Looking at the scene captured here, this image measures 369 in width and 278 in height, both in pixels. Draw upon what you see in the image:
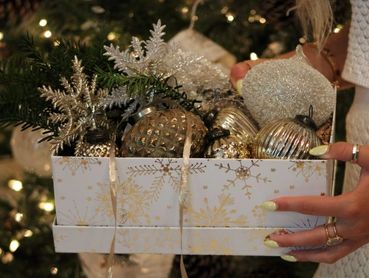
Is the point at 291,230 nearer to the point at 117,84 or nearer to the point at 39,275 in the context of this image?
the point at 117,84

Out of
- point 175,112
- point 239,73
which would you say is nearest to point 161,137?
point 175,112

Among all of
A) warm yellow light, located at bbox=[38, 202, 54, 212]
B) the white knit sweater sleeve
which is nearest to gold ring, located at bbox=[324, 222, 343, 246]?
the white knit sweater sleeve

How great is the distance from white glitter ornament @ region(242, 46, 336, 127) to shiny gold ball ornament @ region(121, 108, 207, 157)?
108 millimetres

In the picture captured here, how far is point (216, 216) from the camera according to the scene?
0.63m

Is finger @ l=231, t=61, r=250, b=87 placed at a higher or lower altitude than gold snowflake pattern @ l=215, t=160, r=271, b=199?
higher

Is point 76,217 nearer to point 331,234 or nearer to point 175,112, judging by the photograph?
point 175,112

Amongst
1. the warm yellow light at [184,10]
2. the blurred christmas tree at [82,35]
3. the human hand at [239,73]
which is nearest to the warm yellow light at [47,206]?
the blurred christmas tree at [82,35]

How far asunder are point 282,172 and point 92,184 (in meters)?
0.21

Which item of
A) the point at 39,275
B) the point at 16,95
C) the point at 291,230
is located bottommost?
the point at 39,275

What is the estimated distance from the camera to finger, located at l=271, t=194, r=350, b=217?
59 cm

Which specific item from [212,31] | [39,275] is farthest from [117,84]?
[39,275]

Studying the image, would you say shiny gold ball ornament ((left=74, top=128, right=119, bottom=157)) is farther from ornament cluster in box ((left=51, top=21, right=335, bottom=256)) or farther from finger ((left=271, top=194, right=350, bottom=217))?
A: finger ((left=271, top=194, right=350, bottom=217))

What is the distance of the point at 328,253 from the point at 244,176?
0.47ft

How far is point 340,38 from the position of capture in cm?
95
